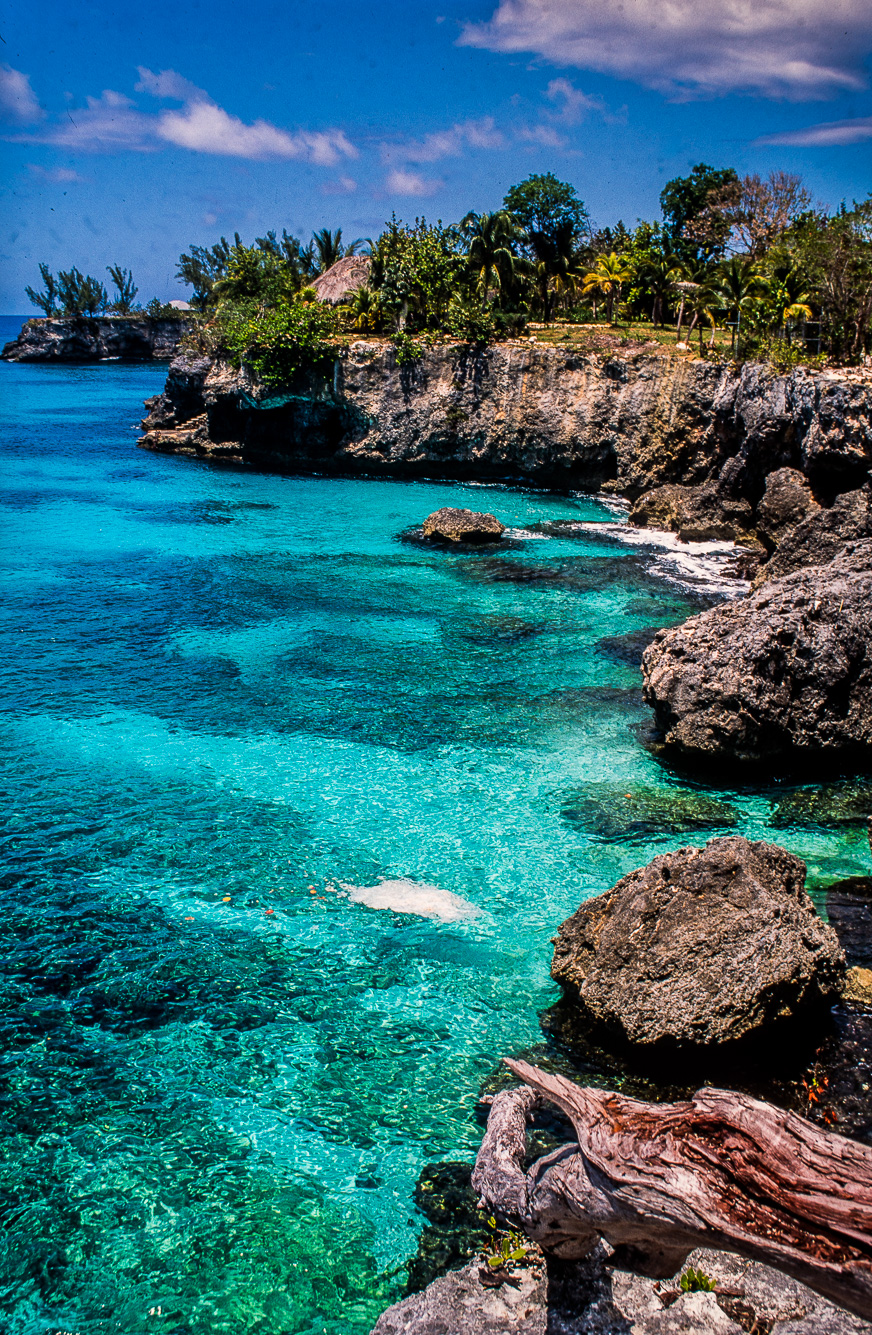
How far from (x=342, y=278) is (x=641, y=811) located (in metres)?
42.0

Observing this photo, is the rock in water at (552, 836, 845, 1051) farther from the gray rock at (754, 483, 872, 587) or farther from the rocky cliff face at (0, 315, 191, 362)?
the rocky cliff face at (0, 315, 191, 362)

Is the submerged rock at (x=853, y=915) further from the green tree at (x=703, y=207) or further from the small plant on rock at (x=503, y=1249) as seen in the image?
the green tree at (x=703, y=207)

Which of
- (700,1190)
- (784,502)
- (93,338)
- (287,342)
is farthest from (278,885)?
(93,338)

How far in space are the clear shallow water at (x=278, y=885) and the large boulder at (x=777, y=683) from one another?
3.03 ft

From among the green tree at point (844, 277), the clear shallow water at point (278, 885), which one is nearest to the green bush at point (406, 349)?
the green tree at point (844, 277)

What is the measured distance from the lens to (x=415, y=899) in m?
10.9

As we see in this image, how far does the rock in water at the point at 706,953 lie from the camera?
7.80m

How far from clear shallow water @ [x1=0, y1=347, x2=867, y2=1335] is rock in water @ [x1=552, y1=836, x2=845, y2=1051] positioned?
3.41 ft

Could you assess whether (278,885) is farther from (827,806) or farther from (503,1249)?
(827,806)

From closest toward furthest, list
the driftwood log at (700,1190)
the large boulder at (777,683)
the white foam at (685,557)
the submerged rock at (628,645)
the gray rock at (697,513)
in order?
1. the driftwood log at (700,1190)
2. the large boulder at (777,683)
3. the submerged rock at (628,645)
4. the white foam at (685,557)
5. the gray rock at (697,513)

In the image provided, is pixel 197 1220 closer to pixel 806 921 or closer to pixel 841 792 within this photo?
pixel 806 921

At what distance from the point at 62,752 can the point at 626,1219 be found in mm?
12513

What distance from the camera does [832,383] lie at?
23969mm

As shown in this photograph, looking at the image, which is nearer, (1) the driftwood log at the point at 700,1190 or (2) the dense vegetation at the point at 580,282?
(1) the driftwood log at the point at 700,1190
